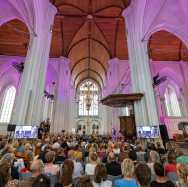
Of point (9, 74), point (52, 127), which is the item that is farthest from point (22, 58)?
point (52, 127)

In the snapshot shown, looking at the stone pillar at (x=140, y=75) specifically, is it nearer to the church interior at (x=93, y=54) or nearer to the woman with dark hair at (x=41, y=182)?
the church interior at (x=93, y=54)

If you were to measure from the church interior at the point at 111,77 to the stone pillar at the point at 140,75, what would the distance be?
61 mm

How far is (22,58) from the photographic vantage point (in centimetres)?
1770

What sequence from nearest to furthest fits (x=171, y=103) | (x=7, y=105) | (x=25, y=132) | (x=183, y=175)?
(x=183, y=175)
(x=25, y=132)
(x=7, y=105)
(x=171, y=103)

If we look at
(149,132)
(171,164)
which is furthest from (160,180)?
(149,132)

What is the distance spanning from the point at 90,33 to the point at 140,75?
1124 cm

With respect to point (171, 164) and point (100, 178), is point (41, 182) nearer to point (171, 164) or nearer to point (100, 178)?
point (100, 178)

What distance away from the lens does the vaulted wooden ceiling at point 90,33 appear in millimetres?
14227

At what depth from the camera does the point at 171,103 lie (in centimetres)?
2012

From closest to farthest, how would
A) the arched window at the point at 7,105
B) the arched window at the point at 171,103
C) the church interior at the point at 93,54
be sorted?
1. the church interior at the point at 93,54
2. the arched window at the point at 7,105
3. the arched window at the point at 171,103

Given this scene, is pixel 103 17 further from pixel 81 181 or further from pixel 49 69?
pixel 81 181

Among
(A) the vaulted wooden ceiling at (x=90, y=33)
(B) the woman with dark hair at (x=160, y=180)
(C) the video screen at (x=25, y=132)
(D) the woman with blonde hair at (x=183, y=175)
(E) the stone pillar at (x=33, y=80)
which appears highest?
(A) the vaulted wooden ceiling at (x=90, y=33)

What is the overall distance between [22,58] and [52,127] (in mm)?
9281

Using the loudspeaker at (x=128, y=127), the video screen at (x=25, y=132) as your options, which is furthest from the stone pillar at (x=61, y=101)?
the video screen at (x=25, y=132)
